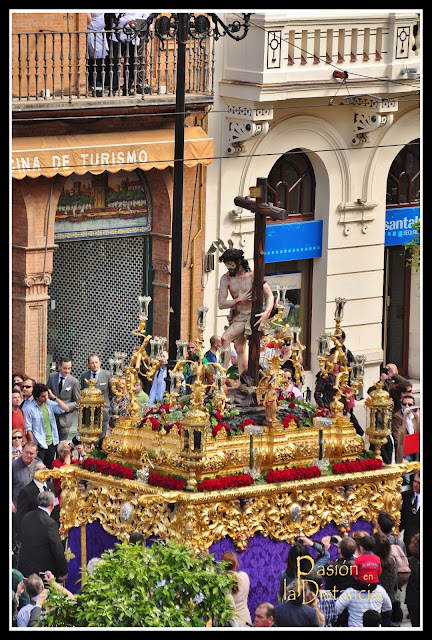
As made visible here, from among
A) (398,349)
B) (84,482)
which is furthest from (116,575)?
(398,349)

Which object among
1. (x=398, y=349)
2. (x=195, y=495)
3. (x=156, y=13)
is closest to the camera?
(x=195, y=495)

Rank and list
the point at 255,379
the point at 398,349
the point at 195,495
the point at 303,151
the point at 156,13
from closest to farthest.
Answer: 1. the point at 195,495
2. the point at 255,379
3. the point at 156,13
4. the point at 303,151
5. the point at 398,349

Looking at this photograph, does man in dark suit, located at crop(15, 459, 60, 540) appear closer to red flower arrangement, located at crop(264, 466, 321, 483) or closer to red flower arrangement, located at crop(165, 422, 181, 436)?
red flower arrangement, located at crop(165, 422, 181, 436)

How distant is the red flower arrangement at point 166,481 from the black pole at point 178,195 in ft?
18.4

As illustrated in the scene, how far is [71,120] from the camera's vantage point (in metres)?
28.1

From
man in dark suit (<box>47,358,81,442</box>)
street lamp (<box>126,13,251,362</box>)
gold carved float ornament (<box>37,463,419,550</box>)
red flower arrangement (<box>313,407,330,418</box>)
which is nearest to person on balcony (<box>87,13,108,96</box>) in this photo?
street lamp (<box>126,13,251,362</box>)

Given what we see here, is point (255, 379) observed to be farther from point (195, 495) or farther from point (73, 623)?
point (73, 623)

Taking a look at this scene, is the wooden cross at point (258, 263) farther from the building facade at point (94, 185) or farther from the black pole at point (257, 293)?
the building facade at point (94, 185)

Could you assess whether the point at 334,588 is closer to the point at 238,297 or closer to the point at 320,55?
the point at 238,297

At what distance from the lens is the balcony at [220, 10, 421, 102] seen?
2969 cm

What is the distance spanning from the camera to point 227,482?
19531mm

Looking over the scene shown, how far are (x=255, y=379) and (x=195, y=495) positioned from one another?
5.40ft

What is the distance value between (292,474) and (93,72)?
9752mm

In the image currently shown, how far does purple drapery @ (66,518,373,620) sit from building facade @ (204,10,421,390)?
9868 mm
